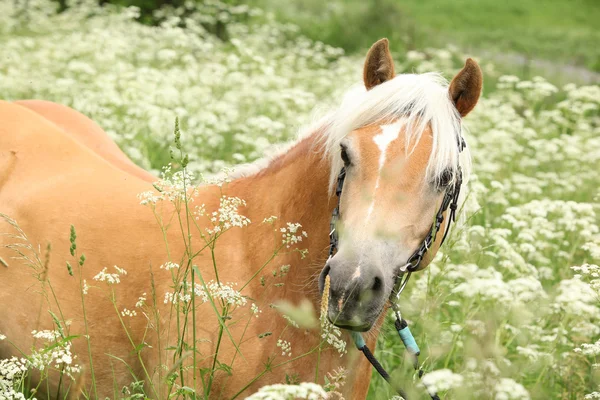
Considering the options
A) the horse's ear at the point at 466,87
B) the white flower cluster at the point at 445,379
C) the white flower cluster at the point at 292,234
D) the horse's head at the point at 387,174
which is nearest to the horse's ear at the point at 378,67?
the horse's head at the point at 387,174

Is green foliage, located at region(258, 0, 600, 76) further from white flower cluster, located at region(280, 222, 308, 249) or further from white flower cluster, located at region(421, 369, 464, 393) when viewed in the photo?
white flower cluster, located at region(421, 369, 464, 393)

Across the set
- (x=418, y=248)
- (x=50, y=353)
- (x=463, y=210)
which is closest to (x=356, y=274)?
(x=418, y=248)

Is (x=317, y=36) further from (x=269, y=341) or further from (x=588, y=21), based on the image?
(x=269, y=341)

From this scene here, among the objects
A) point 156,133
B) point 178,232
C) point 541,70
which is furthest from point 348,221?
point 541,70

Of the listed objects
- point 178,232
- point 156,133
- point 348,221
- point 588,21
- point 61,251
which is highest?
point 348,221

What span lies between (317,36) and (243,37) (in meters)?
3.85

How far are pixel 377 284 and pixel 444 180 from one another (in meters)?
0.56

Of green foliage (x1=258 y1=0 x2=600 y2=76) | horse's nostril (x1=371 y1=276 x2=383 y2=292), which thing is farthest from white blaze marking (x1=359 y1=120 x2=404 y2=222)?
green foliage (x1=258 y1=0 x2=600 y2=76)

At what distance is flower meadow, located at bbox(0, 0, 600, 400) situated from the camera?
291cm

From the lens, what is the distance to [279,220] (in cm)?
310

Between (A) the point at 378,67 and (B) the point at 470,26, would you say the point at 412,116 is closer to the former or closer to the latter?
(A) the point at 378,67

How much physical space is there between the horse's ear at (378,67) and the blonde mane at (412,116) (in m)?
0.10

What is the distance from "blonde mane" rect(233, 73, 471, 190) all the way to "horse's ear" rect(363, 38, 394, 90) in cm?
10

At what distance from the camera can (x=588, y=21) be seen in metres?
23.1
